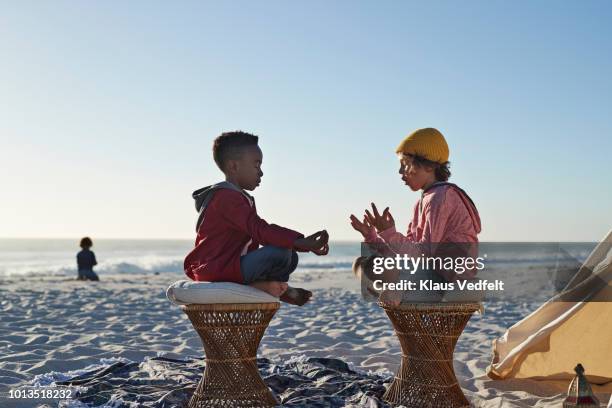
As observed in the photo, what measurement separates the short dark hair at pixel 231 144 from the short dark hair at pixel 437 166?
1.10 m

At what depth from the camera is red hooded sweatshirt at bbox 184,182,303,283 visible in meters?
3.73

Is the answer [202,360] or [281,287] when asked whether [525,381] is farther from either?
[202,360]

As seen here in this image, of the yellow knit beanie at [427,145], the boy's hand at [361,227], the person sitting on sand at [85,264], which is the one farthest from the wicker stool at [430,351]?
the person sitting on sand at [85,264]

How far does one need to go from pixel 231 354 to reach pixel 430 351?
4.25 ft

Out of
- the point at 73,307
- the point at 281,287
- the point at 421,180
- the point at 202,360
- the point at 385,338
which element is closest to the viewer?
the point at 281,287

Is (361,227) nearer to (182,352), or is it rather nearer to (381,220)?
(381,220)

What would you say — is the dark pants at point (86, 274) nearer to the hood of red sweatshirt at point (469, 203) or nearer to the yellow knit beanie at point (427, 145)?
the yellow knit beanie at point (427, 145)

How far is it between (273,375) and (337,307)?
5.07 meters

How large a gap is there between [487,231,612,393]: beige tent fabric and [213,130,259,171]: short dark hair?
272cm

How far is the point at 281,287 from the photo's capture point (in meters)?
3.91

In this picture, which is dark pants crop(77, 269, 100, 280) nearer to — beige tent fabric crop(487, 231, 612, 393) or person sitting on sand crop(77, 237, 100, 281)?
person sitting on sand crop(77, 237, 100, 281)

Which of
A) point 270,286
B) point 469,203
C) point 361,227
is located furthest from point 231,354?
point 469,203

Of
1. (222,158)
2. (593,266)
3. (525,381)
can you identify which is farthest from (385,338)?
(222,158)

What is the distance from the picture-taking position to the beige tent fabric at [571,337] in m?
4.68
